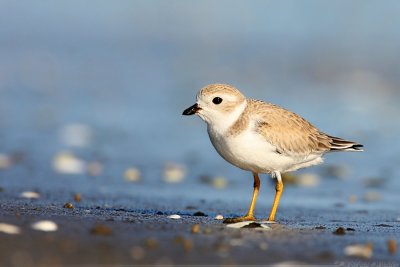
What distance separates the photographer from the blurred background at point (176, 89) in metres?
9.09

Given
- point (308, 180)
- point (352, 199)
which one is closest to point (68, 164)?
point (308, 180)

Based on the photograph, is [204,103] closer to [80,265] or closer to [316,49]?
[80,265]

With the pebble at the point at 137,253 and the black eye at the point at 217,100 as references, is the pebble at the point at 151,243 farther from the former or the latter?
the black eye at the point at 217,100

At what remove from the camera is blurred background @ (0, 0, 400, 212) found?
909 cm

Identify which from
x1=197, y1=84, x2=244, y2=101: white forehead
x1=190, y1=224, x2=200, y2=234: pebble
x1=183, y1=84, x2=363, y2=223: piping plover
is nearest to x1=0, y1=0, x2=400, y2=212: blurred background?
x1=183, y1=84, x2=363, y2=223: piping plover

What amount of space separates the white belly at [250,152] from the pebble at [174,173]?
2663mm

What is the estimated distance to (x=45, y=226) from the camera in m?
5.12

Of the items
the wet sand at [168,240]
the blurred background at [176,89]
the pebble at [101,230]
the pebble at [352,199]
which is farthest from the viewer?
the blurred background at [176,89]

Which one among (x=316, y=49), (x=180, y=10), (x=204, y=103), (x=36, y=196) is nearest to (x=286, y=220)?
(x=204, y=103)

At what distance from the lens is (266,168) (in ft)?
21.7

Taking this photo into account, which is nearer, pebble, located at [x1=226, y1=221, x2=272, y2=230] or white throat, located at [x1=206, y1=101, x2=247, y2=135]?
pebble, located at [x1=226, y1=221, x2=272, y2=230]

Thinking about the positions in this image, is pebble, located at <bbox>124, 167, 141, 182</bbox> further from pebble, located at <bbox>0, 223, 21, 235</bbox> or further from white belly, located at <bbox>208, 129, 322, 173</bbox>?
pebble, located at <bbox>0, 223, 21, 235</bbox>

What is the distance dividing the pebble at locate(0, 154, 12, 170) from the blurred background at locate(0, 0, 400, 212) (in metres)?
0.04

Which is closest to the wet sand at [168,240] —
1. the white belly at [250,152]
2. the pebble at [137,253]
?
the pebble at [137,253]
